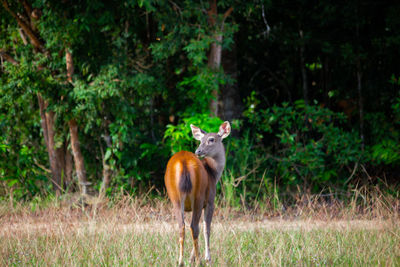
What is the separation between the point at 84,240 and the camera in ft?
20.2

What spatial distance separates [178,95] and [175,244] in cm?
535

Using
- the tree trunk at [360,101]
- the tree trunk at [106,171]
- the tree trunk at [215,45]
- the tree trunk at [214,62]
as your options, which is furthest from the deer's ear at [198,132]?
the tree trunk at [360,101]

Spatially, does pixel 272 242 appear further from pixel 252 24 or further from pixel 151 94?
pixel 252 24

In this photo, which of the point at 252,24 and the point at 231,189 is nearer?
the point at 231,189

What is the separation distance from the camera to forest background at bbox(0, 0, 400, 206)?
32.4 feet

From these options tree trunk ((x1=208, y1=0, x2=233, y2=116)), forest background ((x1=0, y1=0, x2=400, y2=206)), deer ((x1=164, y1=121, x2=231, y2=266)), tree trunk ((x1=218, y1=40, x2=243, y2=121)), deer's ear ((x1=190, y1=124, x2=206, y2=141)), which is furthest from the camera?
tree trunk ((x1=218, y1=40, x2=243, y2=121))

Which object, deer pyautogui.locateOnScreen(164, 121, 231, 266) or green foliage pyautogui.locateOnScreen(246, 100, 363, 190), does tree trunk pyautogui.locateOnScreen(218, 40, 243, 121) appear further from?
deer pyautogui.locateOnScreen(164, 121, 231, 266)

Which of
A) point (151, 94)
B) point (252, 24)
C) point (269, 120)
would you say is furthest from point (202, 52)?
point (252, 24)

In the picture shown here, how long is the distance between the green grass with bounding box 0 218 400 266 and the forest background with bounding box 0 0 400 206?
7.24 feet

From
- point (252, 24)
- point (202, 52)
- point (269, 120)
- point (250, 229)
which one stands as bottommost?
point (250, 229)

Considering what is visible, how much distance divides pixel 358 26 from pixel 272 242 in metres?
7.82

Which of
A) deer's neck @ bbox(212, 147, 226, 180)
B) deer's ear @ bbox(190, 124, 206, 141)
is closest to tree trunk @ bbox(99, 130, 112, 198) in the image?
deer's ear @ bbox(190, 124, 206, 141)

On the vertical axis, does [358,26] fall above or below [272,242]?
above

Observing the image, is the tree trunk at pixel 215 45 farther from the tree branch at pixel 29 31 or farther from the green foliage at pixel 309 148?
the tree branch at pixel 29 31
